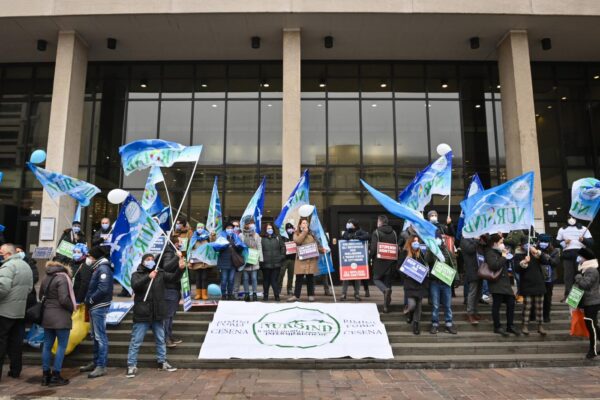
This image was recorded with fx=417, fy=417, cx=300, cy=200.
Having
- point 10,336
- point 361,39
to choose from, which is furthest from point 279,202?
point 10,336

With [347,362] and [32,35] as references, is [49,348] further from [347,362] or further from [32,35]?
[32,35]

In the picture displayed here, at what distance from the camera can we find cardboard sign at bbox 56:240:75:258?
933 centimetres

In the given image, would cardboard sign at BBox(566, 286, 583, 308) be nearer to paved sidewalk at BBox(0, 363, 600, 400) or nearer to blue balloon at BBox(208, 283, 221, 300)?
paved sidewalk at BBox(0, 363, 600, 400)

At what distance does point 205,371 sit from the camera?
23.6ft

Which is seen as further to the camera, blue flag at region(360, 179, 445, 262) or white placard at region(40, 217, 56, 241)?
white placard at region(40, 217, 56, 241)

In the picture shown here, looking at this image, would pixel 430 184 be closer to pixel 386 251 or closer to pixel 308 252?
pixel 386 251

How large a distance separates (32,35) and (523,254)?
57.4ft

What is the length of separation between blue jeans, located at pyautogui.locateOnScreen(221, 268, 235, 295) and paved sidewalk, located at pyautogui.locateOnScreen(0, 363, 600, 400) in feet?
9.17

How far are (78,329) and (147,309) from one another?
174cm

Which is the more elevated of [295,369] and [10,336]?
[10,336]

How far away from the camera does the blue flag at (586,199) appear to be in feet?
28.6

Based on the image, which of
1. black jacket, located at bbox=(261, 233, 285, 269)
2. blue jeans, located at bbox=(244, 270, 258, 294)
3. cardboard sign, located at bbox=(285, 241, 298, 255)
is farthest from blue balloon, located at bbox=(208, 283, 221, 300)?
cardboard sign, located at bbox=(285, 241, 298, 255)

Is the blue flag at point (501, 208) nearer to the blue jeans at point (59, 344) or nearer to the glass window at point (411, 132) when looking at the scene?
the blue jeans at point (59, 344)

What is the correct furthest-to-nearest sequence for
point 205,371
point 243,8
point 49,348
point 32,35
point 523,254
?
point 32,35
point 243,8
point 523,254
point 205,371
point 49,348
